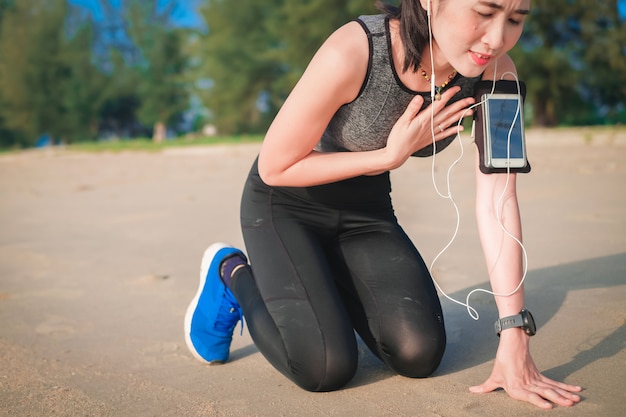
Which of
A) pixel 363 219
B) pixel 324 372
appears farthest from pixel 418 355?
pixel 363 219

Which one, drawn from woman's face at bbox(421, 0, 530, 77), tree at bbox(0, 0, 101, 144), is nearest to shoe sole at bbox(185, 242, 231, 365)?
woman's face at bbox(421, 0, 530, 77)

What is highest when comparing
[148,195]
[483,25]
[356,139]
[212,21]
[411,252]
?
[212,21]

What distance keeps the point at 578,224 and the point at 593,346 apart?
2.04m

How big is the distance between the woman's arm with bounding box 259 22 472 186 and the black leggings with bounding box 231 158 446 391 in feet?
0.72

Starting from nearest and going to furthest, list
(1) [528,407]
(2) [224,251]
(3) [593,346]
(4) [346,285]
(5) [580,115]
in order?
(1) [528,407] → (3) [593,346] → (4) [346,285] → (2) [224,251] → (5) [580,115]

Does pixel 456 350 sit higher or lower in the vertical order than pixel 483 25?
lower

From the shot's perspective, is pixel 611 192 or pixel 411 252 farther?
pixel 611 192

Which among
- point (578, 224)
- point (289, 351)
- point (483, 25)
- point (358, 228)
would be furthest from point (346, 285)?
point (578, 224)

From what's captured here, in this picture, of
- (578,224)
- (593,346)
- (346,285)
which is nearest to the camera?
(593,346)

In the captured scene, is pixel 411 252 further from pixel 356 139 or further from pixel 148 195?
pixel 148 195

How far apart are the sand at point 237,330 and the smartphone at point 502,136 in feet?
2.22

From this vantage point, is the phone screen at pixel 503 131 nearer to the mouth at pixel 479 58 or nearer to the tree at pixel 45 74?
the mouth at pixel 479 58

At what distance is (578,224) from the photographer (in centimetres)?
406

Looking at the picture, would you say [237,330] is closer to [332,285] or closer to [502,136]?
[332,285]
